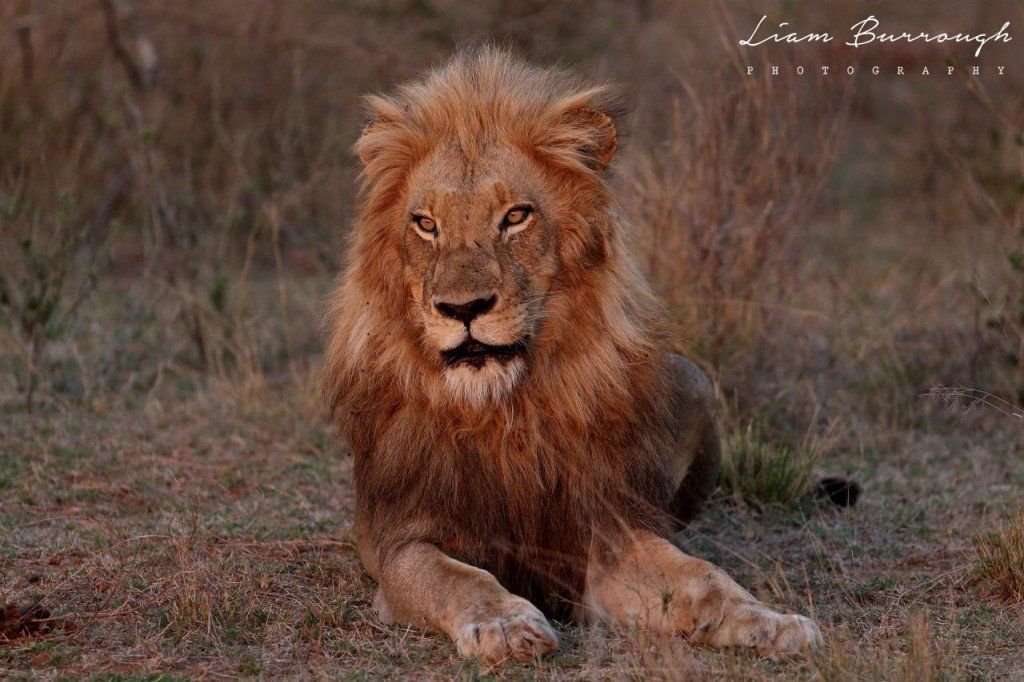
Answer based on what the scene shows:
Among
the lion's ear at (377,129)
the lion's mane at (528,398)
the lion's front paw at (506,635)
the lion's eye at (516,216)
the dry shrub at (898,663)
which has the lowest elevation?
the lion's front paw at (506,635)

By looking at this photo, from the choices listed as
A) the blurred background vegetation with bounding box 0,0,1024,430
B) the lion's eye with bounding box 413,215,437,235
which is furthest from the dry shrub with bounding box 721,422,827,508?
the lion's eye with bounding box 413,215,437,235

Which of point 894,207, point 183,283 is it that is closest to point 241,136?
point 183,283

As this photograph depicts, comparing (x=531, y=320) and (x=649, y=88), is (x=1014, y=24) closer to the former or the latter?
(x=649, y=88)

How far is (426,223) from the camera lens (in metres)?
3.85

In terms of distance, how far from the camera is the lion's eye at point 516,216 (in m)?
3.79

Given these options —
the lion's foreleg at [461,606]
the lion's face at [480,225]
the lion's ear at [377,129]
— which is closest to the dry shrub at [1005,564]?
the lion's face at [480,225]

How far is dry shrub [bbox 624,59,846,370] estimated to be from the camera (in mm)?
6363

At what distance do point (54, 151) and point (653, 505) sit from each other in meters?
6.01

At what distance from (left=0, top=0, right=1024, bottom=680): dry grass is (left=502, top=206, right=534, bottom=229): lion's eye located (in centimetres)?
103

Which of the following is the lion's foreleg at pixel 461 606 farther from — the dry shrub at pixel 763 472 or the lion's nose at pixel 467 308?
the dry shrub at pixel 763 472

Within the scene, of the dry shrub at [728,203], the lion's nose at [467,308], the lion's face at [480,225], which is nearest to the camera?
the lion's nose at [467,308]

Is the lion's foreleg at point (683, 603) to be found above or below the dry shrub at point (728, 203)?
below

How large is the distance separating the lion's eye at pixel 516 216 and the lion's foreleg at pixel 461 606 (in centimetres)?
97

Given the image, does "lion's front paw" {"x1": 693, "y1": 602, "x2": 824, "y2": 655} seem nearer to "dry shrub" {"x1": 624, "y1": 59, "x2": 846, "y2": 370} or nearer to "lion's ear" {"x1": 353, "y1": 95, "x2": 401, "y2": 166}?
"lion's ear" {"x1": 353, "y1": 95, "x2": 401, "y2": 166}
